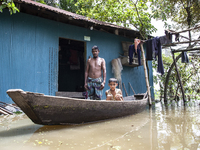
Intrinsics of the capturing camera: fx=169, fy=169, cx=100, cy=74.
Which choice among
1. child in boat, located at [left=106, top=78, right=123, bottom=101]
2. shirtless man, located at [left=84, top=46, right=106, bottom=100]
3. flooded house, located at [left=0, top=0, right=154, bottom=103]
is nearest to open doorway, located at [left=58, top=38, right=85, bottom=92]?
flooded house, located at [left=0, top=0, right=154, bottom=103]

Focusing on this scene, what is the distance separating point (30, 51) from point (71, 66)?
421 centimetres

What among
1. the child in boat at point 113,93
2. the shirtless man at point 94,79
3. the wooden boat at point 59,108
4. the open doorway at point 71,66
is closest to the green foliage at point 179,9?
the open doorway at point 71,66

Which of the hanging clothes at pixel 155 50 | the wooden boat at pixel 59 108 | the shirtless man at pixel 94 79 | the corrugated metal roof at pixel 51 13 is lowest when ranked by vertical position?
the wooden boat at pixel 59 108

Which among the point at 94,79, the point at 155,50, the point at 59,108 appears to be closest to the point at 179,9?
the point at 155,50

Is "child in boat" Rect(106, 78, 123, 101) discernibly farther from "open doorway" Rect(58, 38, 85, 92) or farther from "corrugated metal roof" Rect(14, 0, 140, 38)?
"open doorway" Rect(58, 38, 85, 92)

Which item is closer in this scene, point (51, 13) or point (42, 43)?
point (51, 13)

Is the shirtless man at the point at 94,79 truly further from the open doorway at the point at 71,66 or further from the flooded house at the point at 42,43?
the open doorway at the point at 71,66

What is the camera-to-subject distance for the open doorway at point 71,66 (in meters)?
9.66

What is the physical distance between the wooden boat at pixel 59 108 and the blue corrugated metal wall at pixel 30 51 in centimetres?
306

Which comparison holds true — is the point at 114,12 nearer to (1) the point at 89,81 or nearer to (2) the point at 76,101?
(1) the point at 89,81

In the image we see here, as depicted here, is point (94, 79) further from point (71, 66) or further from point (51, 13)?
point (71, 66)

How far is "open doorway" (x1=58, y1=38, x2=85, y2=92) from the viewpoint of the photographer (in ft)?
31.7

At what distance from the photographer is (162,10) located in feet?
33.0

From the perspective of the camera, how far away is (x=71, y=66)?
9922mm
